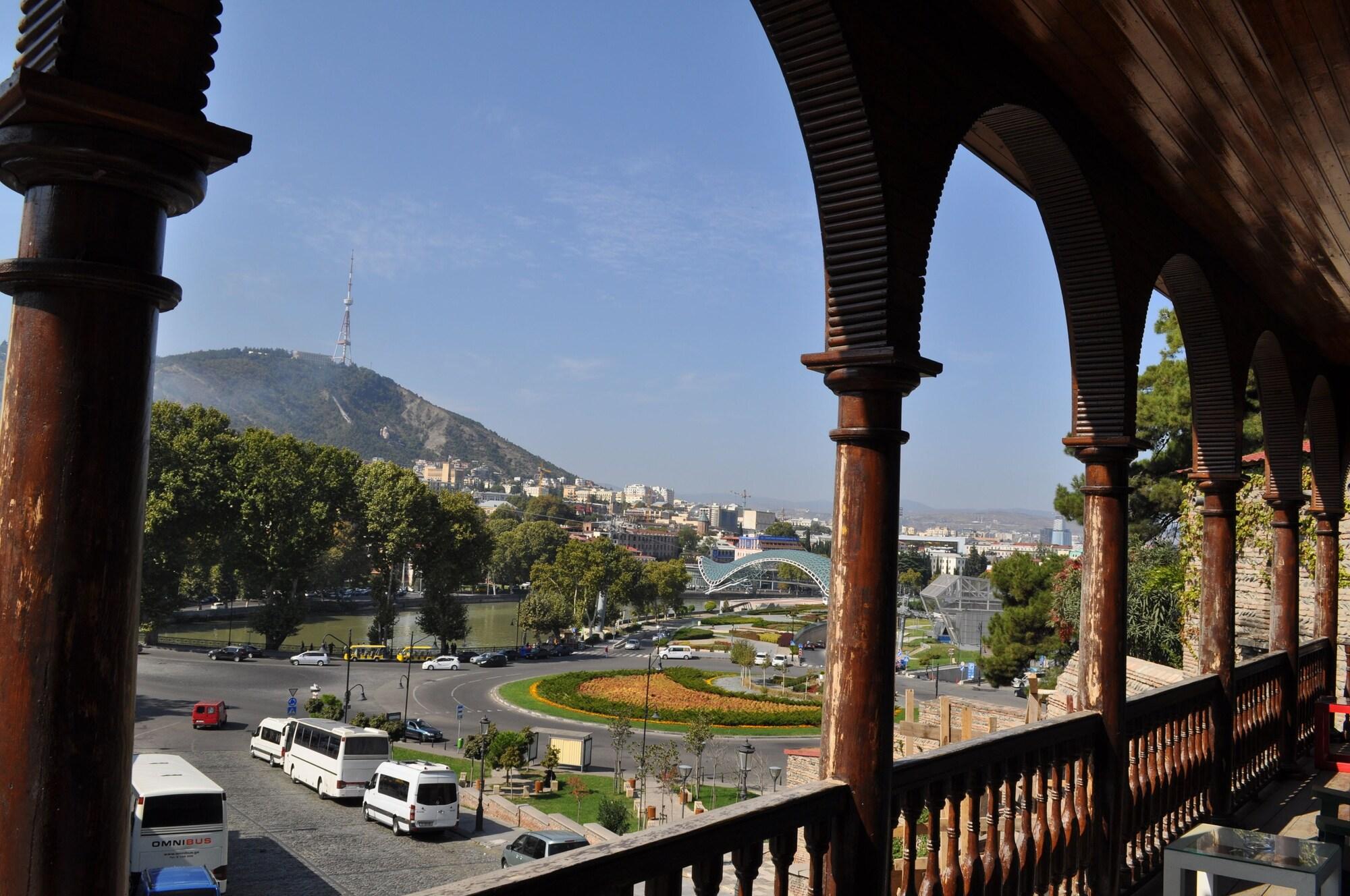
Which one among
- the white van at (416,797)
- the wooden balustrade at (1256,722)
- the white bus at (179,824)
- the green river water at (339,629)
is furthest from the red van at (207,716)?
the wooden balustrade at (1256,722)

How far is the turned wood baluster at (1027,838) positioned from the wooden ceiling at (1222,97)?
7.92ft

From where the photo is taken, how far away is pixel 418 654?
170 ft

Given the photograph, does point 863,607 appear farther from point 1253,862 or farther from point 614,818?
point 614,818

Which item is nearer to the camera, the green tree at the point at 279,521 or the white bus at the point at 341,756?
the white bus at the point at 341,756

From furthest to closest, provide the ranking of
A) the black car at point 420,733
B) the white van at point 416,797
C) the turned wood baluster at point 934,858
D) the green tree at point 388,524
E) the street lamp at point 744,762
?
the green tree at point 388,524 → the black car at point 420,733 → the white van at point 416,797 → the street lamp at point 744,762 → the turned wood baluster at point 934,858

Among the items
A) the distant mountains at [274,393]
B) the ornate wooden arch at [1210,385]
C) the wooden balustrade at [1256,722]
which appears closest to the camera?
the ornate wooden arch at [1210,385]

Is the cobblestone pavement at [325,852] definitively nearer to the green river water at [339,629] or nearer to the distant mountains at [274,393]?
the green river water at [339,629]

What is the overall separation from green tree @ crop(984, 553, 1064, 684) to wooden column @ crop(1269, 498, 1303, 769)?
23492 mm

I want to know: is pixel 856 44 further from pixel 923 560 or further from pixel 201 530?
pixel 923 560

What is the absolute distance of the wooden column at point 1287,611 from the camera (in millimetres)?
6949

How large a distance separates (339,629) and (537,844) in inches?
1943

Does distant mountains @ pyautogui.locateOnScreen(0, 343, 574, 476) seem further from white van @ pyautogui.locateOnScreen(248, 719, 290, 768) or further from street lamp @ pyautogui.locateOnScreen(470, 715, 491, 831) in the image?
street lamp @ pyautogui.locateOnScreen(470, 715, 491, 831)

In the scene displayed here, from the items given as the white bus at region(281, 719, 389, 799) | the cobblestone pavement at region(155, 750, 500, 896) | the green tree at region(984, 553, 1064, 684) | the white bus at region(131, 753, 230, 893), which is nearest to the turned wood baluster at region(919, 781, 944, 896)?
the white bus at region(131, 753, 230, 893)

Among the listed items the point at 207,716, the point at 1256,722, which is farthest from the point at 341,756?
the point at 1256,722
